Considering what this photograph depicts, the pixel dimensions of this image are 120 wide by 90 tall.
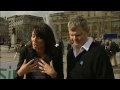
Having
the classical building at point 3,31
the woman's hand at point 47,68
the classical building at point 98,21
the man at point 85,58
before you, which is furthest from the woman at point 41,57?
the classical building at point 3,31

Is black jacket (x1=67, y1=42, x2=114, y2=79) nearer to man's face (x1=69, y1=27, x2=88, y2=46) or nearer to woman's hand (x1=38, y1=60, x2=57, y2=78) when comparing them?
man's face (x1=69, y1=27, x2=88, y2=46)

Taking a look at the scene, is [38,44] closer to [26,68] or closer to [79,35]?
[26,68]

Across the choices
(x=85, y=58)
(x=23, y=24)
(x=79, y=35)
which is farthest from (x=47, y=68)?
(x=23, y=24)

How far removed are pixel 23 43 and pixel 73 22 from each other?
1.25 m

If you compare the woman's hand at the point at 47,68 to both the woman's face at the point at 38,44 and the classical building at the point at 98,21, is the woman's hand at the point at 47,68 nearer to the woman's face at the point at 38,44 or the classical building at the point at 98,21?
the woman's face at the point at 38,44

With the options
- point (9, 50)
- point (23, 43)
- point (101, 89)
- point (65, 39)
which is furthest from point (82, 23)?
point (101, 89)

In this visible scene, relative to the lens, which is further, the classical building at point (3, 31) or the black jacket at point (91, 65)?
the classical building at point (3, 31)

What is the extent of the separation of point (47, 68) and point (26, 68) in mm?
295

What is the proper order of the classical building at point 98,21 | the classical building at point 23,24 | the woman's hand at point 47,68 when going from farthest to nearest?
the classical building at point 98,21 < the classical building at point 23,24 < the woman's hand at point 47,68

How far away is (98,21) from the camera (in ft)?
15.7

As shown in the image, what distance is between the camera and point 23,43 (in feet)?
14.2

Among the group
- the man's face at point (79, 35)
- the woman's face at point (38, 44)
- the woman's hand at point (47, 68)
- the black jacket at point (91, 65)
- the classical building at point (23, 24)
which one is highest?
the classical building at point (23, 24)

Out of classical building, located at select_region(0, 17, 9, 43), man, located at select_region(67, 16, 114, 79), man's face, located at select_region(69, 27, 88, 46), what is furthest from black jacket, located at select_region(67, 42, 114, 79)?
classical building, located at select_region(0, 17, 9, 43)

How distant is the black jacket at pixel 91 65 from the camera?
2.85m
